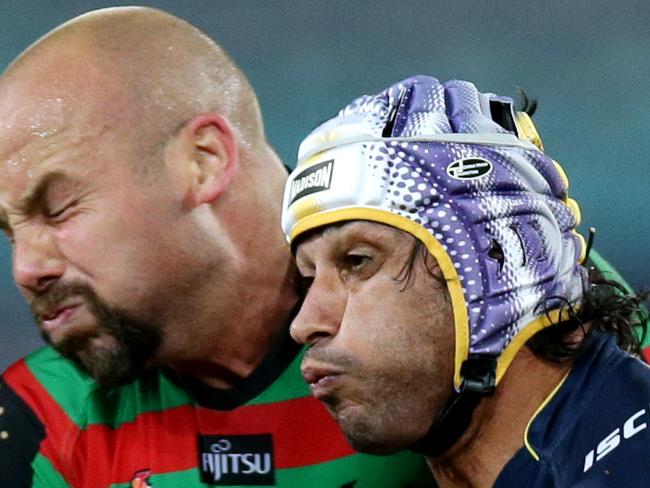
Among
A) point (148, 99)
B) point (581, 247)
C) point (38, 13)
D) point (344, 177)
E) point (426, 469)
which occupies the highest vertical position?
point (38, 13)

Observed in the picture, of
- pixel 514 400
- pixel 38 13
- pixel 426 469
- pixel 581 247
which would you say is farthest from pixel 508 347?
pixel 38 13

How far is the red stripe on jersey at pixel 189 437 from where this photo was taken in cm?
185

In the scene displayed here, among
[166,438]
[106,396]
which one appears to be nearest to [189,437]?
[166,438]

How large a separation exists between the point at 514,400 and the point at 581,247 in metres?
0.21

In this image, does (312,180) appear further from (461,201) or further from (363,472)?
(363,472)

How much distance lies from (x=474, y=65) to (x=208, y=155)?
1.17 metres

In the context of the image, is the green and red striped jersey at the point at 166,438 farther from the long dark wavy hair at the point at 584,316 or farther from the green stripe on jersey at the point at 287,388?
the long dark wavy hair at the point at 584,316

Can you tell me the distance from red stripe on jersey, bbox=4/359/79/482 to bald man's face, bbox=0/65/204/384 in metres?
0.22

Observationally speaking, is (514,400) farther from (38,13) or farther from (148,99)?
(38,13)

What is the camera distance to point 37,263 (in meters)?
1.75

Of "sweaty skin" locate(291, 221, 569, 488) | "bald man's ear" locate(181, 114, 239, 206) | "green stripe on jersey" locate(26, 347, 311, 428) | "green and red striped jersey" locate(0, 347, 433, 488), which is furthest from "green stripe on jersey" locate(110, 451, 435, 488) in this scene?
"bald man's ear" locate(181, 114, 239, 206)

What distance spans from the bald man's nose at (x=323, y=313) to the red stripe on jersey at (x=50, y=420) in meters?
0.58

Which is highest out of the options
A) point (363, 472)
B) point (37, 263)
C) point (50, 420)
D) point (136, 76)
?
point (136, 76)

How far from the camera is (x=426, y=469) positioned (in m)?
1.79
